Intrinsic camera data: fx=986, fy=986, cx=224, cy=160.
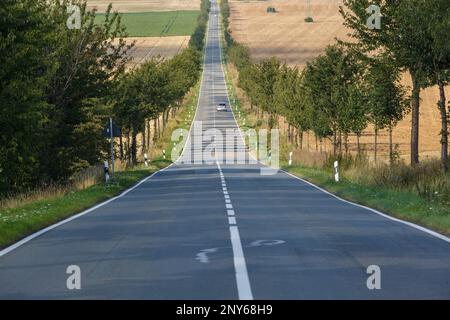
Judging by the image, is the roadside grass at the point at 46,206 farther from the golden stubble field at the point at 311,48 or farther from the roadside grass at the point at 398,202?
the golden stubble field at the point at 311,48

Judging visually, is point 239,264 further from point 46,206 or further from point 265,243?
point 46,206

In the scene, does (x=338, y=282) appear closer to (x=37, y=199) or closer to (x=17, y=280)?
(x=17, y=280)

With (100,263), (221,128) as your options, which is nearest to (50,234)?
(100,263)

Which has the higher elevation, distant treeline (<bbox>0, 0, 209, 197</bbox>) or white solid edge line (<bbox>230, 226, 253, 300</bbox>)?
distant treeline (<bbox>0, 0, 209, 197</bbox>)

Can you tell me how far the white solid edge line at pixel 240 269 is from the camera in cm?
1017

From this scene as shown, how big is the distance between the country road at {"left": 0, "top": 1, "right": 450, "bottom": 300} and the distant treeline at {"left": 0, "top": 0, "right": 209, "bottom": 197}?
Answer: 3974mm

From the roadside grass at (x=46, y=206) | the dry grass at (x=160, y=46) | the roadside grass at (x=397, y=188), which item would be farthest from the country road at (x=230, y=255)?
the dry grass at (x=160, y=46)

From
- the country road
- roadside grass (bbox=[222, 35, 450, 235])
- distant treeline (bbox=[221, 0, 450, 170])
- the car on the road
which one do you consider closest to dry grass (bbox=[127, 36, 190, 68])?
the car on the road

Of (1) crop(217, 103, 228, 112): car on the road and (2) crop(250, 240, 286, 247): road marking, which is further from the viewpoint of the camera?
(1) crop(217, 103, 228, 112): car on the road

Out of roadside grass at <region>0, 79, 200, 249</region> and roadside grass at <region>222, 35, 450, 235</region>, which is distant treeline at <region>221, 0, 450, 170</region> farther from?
roadside grass at <region>0, 79, 200, 249</region>

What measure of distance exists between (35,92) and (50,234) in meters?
9.95

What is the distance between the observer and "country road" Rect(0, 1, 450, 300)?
10578mm

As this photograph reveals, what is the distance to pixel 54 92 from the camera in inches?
1505

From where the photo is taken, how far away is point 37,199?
27.3m
